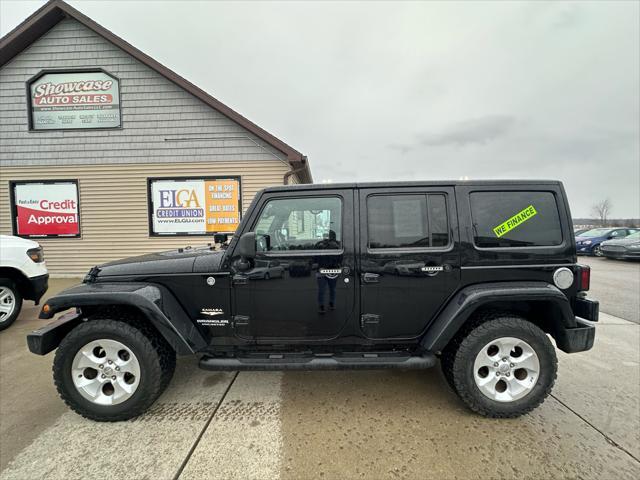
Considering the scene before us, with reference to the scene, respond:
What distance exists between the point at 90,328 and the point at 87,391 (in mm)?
540

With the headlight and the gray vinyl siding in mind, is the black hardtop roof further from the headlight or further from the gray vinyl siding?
the gray vinyl siding

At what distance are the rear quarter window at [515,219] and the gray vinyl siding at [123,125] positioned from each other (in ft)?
19.0

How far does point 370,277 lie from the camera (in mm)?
2350

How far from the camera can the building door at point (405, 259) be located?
235 cm

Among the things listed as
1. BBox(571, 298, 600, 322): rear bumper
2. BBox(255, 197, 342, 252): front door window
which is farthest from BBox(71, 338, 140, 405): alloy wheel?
BBox(571, 298, 600, 322): rear bumper

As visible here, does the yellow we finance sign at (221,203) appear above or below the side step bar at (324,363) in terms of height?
above

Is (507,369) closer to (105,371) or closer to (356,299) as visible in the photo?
(356,299)

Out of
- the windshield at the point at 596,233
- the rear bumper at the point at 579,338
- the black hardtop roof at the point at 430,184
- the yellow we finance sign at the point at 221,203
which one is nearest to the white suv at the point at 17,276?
the yellow we finance sign at the point at 221,203

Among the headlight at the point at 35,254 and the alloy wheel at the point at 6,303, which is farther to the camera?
the headlight at the point at 35,254

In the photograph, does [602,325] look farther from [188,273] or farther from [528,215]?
[188,273]

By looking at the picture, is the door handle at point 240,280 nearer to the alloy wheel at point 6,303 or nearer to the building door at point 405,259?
the building door at point 405,259

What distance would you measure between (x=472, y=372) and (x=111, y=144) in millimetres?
9292

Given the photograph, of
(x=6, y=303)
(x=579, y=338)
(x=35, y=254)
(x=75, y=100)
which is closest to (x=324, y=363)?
(x=579, y=338)

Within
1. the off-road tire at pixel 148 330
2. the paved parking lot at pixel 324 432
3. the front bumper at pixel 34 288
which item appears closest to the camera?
the paved parking lot at pixel 324 432
